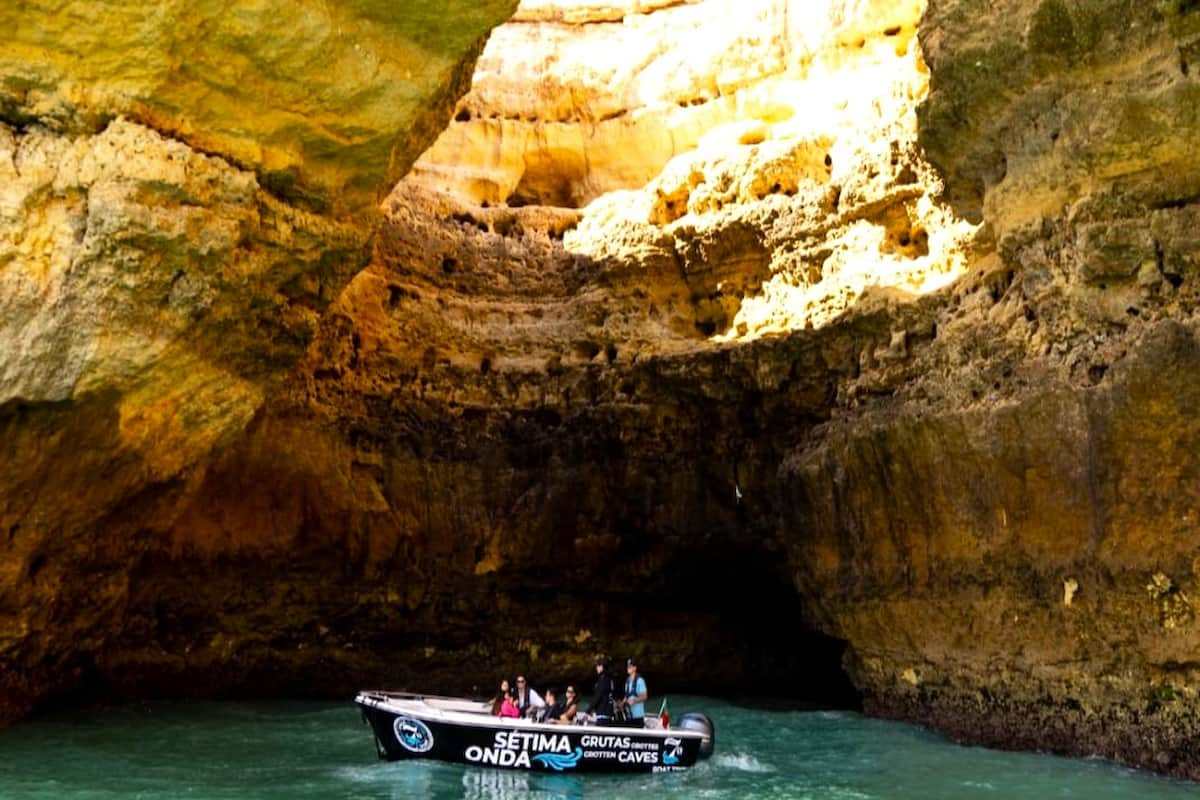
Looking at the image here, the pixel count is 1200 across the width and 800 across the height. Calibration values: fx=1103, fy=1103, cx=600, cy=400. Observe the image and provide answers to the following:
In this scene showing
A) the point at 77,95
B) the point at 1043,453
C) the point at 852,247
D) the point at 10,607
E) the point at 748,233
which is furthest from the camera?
the point at 748,233

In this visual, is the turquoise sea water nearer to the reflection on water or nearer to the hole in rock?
the reflection on water

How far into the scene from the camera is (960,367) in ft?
45.6

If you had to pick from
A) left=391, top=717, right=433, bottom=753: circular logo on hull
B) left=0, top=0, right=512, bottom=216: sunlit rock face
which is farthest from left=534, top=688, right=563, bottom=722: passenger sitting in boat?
left=0, top=0, right=512, bottom=216: sunlit rock face

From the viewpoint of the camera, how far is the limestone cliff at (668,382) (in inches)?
440

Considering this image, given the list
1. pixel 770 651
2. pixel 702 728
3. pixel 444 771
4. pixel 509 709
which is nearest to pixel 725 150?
pixel 770 651

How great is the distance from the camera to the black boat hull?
1245 cm

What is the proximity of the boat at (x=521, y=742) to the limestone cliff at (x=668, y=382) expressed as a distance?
399cm

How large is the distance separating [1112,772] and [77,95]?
40.9ft

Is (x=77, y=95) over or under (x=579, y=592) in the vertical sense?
over

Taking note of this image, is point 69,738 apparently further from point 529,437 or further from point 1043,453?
point 1043,453

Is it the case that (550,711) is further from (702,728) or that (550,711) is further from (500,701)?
(702,728)

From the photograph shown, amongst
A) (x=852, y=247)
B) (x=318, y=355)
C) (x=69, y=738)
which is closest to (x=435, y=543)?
(x=318, y=355)

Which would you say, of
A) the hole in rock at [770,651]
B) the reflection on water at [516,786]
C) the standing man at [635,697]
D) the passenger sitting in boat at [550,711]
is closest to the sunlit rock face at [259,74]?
the passenger sitting in boat at [550,711]

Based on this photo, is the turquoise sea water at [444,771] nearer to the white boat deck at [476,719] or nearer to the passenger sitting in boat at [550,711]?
the white boat deck at [476,719]
